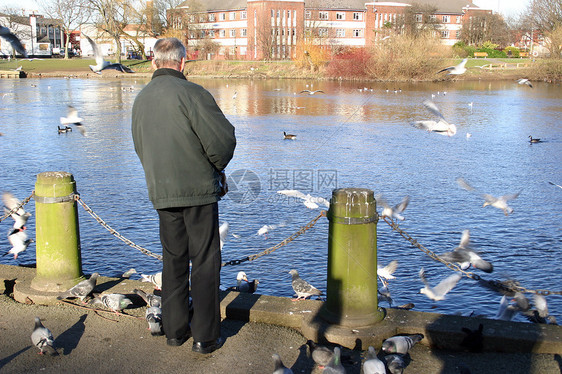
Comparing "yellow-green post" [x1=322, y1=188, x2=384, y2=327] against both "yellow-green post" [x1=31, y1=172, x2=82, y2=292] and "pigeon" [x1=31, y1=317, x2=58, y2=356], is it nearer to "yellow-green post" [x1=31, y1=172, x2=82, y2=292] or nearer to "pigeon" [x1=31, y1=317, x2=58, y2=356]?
"pigeon" [x1=31, y1=317, x2=58, y2=356]

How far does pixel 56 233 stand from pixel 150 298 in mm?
1110

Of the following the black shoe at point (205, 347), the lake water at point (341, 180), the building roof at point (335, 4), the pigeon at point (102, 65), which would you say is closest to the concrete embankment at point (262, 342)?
the black shoe at point (205, 347)

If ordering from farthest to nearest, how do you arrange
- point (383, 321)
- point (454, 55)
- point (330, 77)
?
point (454, 55) → point (330, 77) → point (383, 321)

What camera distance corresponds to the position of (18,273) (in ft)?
20.6

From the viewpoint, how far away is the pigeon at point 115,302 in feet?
17.5

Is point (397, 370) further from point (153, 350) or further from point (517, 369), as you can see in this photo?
point (153, 350)

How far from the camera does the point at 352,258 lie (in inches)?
190

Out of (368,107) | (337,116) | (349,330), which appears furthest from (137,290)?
(368,107)

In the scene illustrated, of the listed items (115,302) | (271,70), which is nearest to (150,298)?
(115,302)

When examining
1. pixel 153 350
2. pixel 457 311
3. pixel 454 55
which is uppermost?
pixel 454 55

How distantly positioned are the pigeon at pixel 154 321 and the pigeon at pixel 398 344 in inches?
69.5

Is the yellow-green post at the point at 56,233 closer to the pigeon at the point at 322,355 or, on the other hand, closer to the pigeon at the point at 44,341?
the pigeon at the point at 44,341

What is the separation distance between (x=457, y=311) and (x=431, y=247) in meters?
2.53

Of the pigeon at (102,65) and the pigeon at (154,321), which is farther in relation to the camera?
the pigeon at (102,65)
